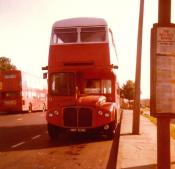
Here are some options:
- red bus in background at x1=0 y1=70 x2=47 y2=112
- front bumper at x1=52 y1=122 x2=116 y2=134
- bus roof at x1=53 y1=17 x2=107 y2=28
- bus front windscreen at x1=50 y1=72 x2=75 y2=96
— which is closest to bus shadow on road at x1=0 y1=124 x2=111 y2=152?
front bumper at x1=52 y1=122 x2=116 y2=134

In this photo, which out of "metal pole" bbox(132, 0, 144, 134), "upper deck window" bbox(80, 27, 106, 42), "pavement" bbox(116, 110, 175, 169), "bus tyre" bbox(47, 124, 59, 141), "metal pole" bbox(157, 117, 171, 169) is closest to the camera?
"metal pole" bbox(157, 117, 171, 169)

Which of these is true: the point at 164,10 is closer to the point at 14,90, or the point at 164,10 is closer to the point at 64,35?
the point at 64,35

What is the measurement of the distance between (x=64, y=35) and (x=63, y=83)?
190 cm

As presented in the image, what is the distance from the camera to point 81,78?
688 inches

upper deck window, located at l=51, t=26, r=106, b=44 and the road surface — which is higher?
upper deck window, located at l=51, t=26, r=106, b=44

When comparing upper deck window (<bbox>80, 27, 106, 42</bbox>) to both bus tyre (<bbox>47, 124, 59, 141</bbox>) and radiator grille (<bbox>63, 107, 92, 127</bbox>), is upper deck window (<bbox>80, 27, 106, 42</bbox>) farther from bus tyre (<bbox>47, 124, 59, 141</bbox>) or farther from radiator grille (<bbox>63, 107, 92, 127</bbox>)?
bus tyre (<bbox>47, 124, 59, 141</bbox>)

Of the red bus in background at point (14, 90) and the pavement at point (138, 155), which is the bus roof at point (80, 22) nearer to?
the pavement at point (138, 155)

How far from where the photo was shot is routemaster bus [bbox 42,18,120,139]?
53.8 feet

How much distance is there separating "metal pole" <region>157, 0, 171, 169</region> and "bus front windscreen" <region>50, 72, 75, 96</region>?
11.5 meters

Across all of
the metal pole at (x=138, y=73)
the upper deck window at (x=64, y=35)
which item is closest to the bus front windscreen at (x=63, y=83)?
the upper deck window at (x=64, y=35)

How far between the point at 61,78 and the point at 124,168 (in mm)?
8200

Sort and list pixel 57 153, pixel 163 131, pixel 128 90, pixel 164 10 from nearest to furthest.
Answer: pixel 163 131 < pixel 164 10 < pixel 57 153 < pixel 128 90

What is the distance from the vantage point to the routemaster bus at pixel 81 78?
16.4 meters

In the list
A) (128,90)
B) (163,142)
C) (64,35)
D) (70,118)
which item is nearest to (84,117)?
(70,118)
